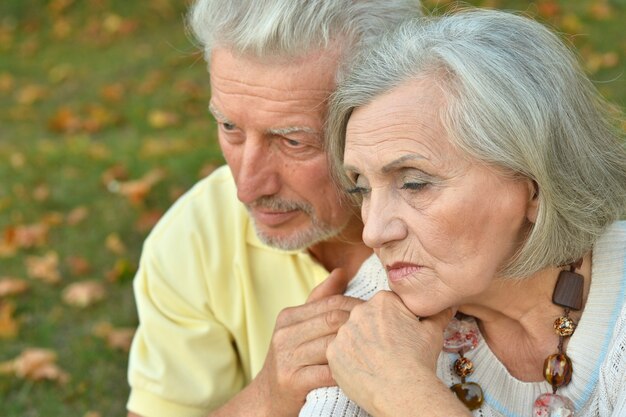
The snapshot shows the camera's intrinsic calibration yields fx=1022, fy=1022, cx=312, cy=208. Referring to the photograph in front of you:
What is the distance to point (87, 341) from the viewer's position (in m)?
5.27

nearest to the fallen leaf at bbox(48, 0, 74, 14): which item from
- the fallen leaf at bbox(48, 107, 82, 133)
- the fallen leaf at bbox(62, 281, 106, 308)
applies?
the fallen leaf at bbox(48, 107, 82, 133)

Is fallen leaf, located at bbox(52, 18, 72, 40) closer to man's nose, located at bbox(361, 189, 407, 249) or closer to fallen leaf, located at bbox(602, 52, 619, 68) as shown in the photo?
fallen leaf, located at bbox(602, 52, 619, 68)

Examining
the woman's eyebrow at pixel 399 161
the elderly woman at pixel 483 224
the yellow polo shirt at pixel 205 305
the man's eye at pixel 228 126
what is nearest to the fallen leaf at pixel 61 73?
the yellow polo shirt at pixel 205 305

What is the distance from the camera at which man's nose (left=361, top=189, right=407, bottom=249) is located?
2885 millimetres

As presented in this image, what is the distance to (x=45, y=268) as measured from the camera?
232 inches

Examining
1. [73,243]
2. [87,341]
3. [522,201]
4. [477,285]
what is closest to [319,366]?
[477,285]

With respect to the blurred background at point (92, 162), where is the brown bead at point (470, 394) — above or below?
above

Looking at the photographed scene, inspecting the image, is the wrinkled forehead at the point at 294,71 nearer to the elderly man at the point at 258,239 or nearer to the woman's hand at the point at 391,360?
the elderly man at the point at 258,239

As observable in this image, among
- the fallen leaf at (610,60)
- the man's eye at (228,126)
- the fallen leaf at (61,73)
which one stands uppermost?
the man's eye at (228,126)

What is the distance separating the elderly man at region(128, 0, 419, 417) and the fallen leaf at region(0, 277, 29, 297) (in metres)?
1.99

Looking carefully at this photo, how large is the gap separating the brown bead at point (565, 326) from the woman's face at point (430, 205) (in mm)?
288

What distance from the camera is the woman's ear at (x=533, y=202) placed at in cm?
288

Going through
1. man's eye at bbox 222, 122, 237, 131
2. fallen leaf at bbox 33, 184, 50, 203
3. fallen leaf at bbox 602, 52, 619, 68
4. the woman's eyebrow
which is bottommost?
fallen leaf at bbox 33, 184, 50, 203

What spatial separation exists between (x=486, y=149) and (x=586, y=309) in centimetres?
66
